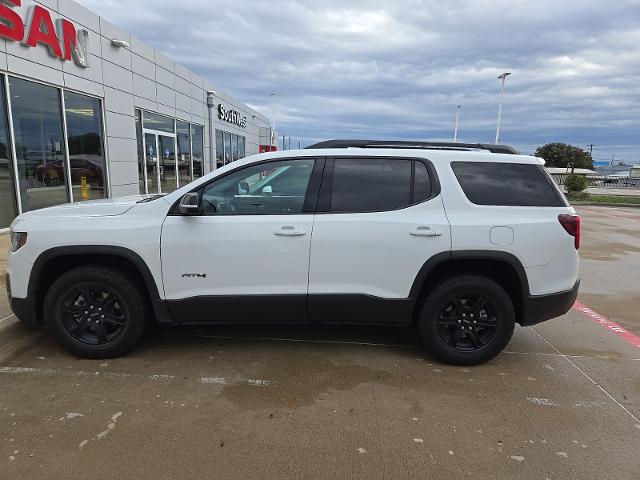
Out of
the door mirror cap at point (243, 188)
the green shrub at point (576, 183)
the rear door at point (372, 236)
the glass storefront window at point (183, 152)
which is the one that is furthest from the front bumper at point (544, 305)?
the green shrub at point (576, 183)

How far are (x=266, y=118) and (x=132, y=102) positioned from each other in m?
28.8

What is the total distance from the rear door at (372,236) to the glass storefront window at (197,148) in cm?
1737

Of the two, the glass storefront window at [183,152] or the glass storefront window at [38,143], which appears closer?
the glass storefront window at [38,143]

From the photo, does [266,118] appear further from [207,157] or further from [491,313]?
[491,313]

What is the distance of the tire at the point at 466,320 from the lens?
3732mm

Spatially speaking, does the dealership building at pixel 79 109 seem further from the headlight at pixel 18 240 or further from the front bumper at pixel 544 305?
the front bumper at pixel 544 305

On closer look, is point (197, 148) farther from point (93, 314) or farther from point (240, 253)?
point (240, 253)

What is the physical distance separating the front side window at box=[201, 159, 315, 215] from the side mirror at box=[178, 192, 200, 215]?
7 cm

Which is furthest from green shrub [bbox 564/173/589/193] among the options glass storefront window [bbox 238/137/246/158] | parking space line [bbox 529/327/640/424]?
parking space line [bbox 529/327/640/424]

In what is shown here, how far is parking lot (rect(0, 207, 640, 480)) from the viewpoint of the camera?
260 centimetres

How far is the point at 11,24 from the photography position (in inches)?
338

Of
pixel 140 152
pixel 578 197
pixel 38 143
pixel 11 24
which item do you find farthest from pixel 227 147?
pixel 578 197

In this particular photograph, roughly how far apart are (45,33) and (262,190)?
8.59 metres

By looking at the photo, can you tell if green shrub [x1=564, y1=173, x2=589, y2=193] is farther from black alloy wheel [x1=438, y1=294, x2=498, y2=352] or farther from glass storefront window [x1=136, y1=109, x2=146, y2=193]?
black alloy wheel [x1=438, y1=294, x2=498, y2=352]
